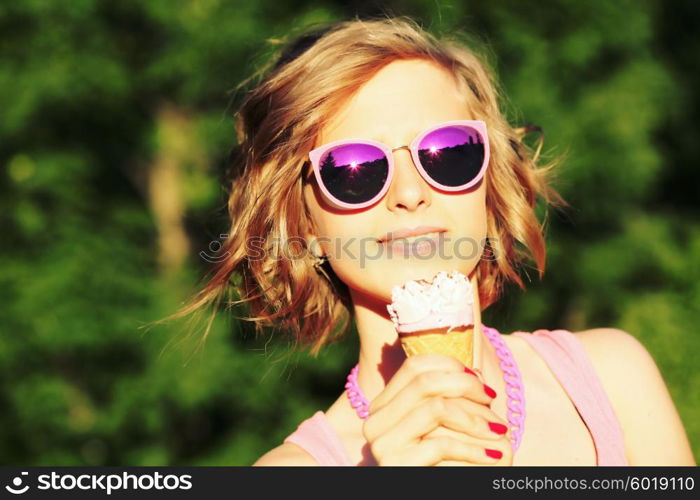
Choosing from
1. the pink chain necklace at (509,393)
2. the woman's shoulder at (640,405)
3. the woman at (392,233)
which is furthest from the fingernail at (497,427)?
the woman's shoulder at (640,405)

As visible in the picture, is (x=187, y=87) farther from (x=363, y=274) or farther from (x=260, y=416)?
(x=363, y=274)

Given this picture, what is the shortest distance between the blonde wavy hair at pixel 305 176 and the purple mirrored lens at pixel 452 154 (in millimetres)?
294

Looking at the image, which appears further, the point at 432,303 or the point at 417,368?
the point at 432,303

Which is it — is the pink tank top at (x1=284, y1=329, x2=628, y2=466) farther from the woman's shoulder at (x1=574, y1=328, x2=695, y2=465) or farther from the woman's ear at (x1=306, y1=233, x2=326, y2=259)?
the woman's ear at (x1=306, y1=233, x2=326, y2=259)

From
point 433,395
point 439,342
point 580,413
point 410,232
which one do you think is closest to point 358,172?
point 410,232

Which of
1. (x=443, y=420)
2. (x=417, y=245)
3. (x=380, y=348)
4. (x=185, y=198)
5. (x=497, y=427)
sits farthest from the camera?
(x=185, y=198)

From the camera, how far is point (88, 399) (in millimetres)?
6918

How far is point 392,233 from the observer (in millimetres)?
2127

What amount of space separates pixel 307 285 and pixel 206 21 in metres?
4.08

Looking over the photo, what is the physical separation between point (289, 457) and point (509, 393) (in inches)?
25.3

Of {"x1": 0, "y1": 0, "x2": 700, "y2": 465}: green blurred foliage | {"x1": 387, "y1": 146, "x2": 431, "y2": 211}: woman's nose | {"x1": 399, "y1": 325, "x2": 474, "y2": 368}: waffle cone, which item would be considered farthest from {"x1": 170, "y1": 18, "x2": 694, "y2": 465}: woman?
{"x1": 0, "y1": 0, "x2": 700, "y2": 465}: green blurred foliage

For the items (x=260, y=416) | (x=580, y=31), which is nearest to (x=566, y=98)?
(x=580, y=31)

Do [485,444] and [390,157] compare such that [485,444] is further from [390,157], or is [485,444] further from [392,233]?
[390,157]

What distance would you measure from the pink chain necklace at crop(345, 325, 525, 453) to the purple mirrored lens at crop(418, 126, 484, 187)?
0.55 m
